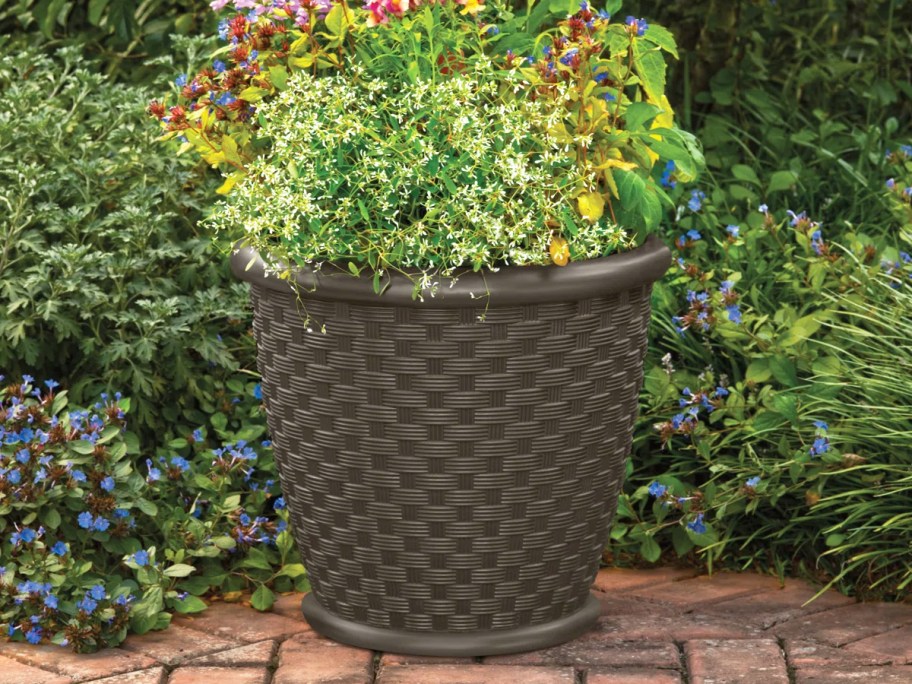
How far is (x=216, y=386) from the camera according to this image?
359 centimetres

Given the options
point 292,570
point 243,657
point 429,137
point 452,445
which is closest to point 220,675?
point 243,657

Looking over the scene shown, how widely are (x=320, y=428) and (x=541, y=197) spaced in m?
0.63

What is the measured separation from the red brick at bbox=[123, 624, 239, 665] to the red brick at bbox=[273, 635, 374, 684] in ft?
0.44

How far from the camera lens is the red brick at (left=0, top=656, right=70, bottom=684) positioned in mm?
2777

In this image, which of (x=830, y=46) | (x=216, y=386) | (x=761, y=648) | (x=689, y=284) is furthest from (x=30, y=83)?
(x=830, y=46)

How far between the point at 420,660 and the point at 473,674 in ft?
0.42

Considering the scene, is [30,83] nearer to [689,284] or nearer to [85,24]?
[85,24]

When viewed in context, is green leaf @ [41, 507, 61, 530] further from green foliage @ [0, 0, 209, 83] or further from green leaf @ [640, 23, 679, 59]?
green foliage @ [0, 0, 209, 83]

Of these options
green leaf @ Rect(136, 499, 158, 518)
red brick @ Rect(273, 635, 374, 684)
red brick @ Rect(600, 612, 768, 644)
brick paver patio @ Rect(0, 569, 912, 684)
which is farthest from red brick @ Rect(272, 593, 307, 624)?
red brick @ Rect(600, 612, 768, 644)

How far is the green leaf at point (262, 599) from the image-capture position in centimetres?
313

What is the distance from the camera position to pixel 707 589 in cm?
326

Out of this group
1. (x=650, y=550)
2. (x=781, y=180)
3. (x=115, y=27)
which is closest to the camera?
(x=650, y=550)

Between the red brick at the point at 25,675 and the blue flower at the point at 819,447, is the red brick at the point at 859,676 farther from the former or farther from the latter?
the red brick at the point at 25,675

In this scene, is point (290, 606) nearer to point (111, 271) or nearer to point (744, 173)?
point (111, 271)
